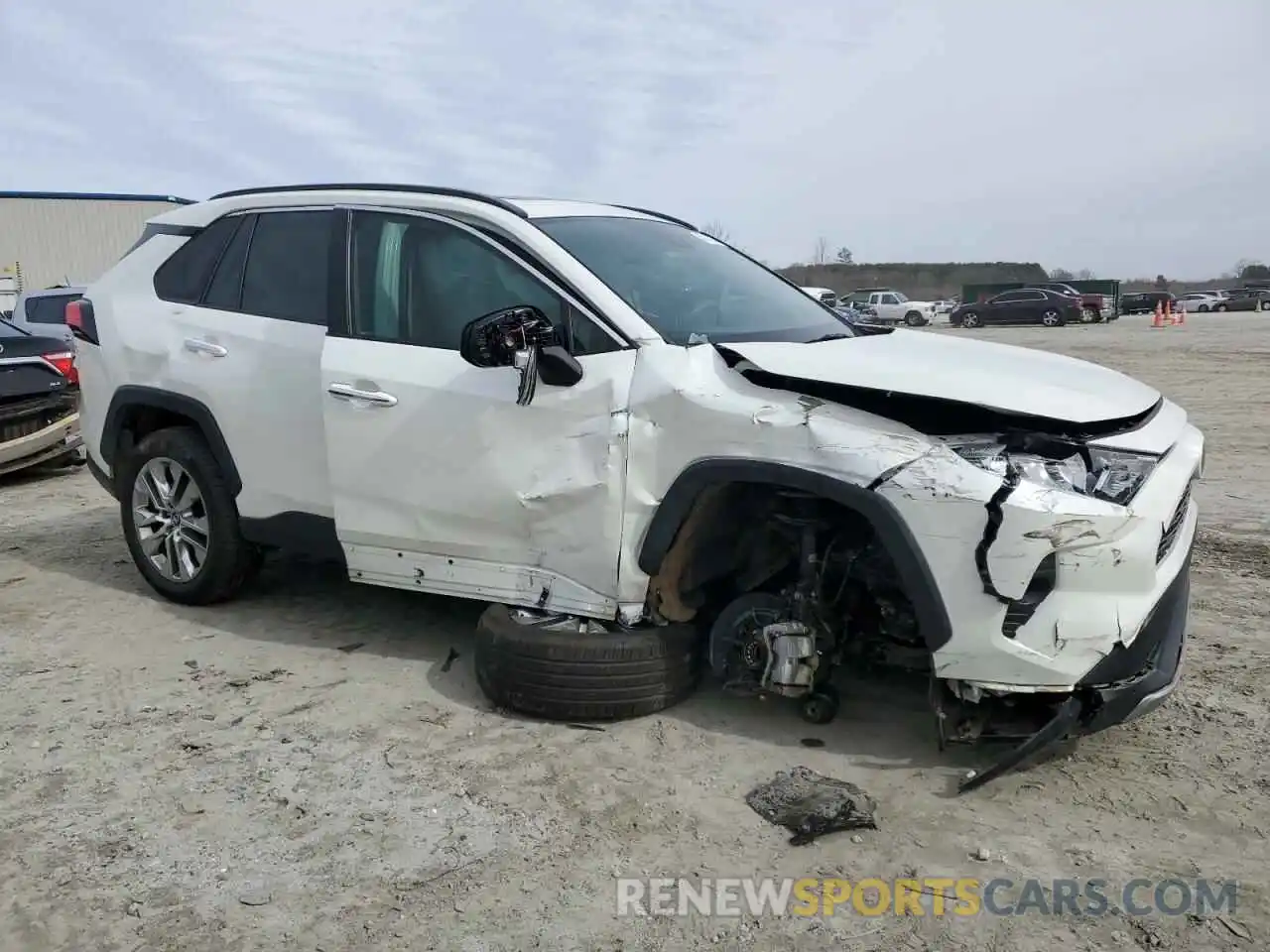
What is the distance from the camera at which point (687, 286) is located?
13.9 ft

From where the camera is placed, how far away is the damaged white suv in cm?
315

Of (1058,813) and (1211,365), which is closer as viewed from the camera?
(1058,813)

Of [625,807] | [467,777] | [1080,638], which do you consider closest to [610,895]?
[625,807]

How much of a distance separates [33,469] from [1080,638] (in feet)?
30.3

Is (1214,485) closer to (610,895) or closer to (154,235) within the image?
(610,895)

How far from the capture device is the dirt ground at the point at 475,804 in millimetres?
2727

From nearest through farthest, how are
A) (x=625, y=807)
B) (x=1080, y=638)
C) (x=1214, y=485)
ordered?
(x=1080, y=638)
(x=625, y=807)
(x=1214, y=485)

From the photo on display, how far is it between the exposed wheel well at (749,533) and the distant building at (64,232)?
36.2m

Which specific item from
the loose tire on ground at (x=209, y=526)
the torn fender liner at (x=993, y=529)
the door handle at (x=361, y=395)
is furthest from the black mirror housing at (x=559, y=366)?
the loose tire on ground at (x=209, y=526)

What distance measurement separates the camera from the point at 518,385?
3801mm

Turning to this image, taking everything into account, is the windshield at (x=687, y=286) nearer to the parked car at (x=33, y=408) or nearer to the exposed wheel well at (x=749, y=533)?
the exposed wheel well at (x=749, y=533)

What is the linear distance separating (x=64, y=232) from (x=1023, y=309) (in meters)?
34.1

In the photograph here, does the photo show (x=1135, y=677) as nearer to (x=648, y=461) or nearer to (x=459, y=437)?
(x=648, y=461)

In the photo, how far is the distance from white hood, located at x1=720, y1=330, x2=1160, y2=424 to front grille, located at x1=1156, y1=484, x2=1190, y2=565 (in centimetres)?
33
